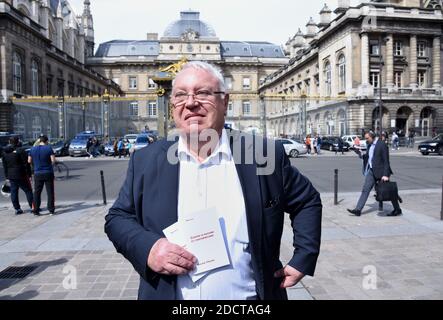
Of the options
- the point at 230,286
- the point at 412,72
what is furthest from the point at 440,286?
the point at 412,72

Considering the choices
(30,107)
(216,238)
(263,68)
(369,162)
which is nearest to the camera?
(216,238)

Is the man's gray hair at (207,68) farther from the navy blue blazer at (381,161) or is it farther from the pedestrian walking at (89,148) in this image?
the pedestrian walking at (89,148)

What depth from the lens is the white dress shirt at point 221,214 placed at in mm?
1777

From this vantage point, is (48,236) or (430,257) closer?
(430,257)

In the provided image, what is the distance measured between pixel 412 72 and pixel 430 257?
136 feet

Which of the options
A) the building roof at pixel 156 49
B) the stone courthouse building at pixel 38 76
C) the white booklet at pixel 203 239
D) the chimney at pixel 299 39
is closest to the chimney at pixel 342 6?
the chimney at pixel 299 39

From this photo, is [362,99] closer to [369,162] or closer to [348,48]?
[348,48]

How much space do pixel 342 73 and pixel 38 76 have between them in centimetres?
3318

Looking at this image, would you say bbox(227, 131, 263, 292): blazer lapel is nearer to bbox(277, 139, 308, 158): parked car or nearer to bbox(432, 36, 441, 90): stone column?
bbox(277, 139, 308, 158): parked car

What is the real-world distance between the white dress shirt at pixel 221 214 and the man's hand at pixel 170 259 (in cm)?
9

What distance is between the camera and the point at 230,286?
1.79 meters

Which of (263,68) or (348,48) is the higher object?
(263,68)

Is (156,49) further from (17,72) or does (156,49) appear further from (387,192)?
(387,192)

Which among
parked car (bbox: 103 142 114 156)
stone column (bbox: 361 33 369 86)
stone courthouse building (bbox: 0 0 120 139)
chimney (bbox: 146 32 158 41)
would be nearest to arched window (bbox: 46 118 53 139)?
stone courthouse building (bbox: 0 0 120 139)
